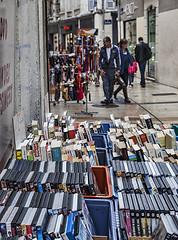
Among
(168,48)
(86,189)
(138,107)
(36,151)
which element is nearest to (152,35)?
(168,48)

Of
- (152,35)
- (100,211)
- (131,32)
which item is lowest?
(100,211)

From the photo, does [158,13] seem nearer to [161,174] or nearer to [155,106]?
[155,106]

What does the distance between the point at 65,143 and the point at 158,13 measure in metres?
12.0

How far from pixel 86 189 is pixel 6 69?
124 cm

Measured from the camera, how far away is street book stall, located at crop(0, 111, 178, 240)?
1833 millimetres

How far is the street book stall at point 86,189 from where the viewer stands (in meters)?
1.83

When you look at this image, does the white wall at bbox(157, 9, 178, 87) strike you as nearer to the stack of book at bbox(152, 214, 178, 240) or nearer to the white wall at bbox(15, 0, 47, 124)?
the white wall at bbox(15, 0, 47, 124)

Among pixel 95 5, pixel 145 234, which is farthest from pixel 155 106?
pixel 95 5

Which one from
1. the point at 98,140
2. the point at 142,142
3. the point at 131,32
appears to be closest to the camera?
the point at 142,142

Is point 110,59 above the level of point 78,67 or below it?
above

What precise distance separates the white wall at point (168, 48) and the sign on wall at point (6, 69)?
1021cm

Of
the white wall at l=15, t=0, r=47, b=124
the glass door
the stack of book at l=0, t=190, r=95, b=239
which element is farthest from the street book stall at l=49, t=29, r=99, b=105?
the glass door

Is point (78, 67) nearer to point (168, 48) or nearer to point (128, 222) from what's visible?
point (128, 222)

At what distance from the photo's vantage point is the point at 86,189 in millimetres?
2395
